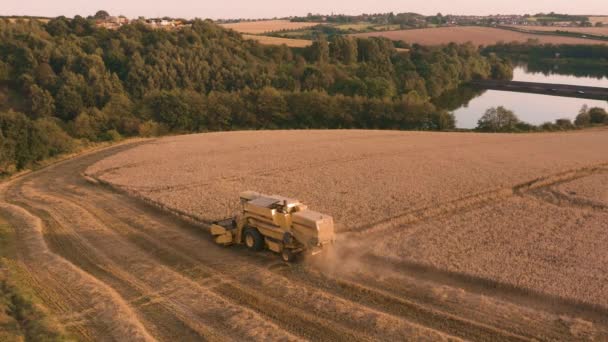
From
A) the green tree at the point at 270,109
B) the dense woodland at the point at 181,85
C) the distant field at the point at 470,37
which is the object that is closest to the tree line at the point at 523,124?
the dense woodland at the point at 181,85

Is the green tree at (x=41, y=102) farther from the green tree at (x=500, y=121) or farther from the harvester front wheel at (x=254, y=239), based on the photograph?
the harvester front wheel at (x=254, y=239)

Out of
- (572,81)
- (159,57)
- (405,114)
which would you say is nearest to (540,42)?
(572,81)

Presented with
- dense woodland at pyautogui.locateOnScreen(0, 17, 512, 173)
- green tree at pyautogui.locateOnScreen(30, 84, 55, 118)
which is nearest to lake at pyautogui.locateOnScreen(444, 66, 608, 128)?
dense woodland at pyautogui.locateOnScreen(0, 17, 512, 173)

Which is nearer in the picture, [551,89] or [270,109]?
[270,109]

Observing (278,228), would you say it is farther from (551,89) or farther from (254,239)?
(551,89)

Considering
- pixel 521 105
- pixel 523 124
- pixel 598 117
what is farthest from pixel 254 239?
pixel 521 105

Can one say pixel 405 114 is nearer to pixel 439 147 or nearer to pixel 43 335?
pixel 439 147
